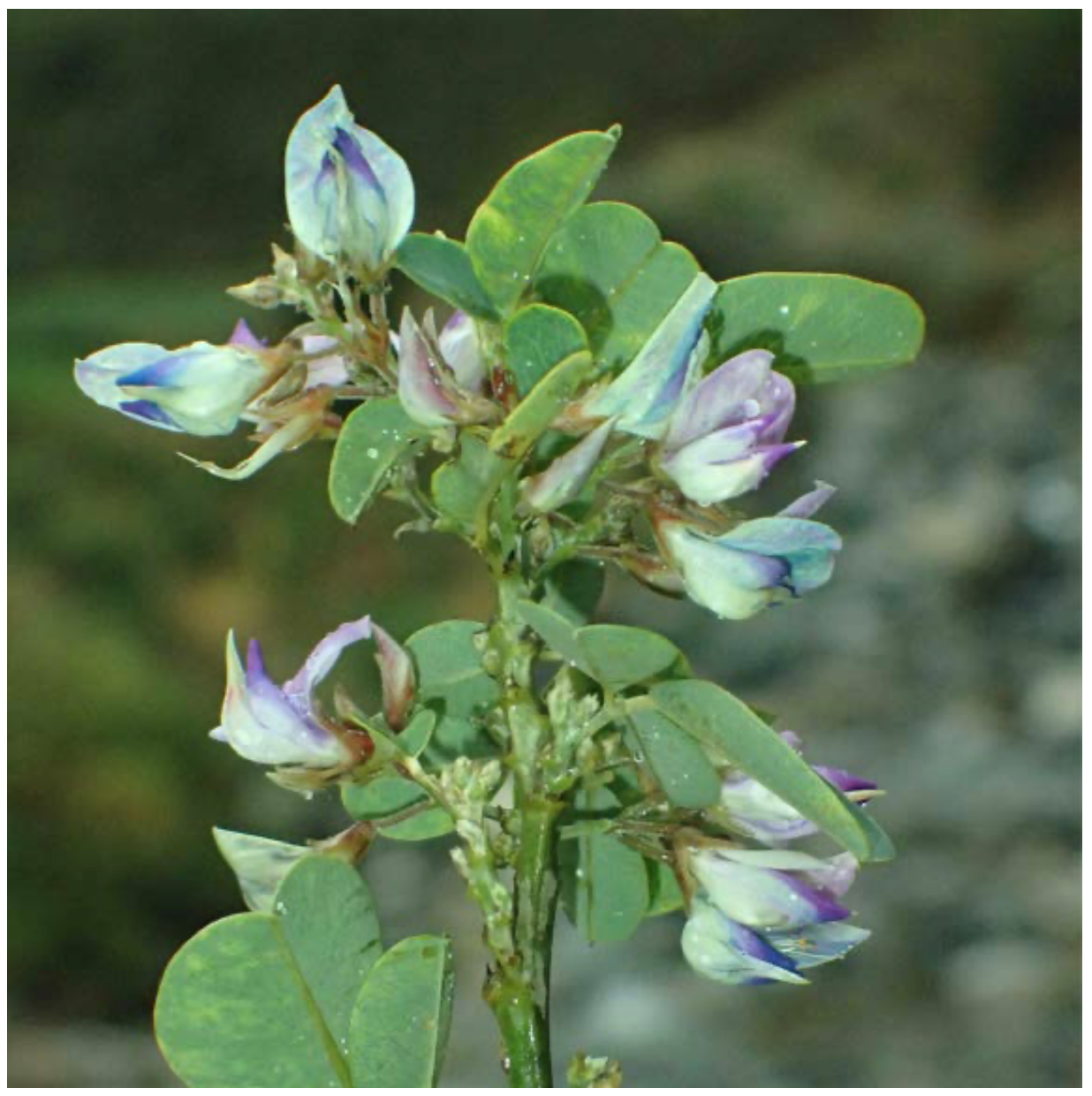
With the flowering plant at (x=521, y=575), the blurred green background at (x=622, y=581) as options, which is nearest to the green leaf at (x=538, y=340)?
the flowering plant at (x=521, y=575)

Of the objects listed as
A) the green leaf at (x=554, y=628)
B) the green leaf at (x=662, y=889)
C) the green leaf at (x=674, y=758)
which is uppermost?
the green leaf at (x=554, y=628)

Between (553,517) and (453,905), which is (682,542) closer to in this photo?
(553,517)

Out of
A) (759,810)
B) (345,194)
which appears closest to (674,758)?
(759,810)

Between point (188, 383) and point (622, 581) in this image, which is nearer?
point (188, 383)

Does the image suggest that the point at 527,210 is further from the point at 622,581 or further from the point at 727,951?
the point at 622,581

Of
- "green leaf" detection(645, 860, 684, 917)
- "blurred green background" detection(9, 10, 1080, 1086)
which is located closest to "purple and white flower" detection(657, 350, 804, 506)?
"green leaf" detection(645, 860, 684, 917)

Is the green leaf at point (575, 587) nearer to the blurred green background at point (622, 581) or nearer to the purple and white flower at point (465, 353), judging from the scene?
the purple and white flower at point (465, 353)

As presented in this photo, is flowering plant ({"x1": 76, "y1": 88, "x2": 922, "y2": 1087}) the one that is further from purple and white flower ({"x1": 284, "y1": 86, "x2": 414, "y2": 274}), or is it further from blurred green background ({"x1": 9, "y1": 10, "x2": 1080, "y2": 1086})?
blurred green background ({"x1": 9, "y1": 10, "x2": 1080, "y2": 1086})
